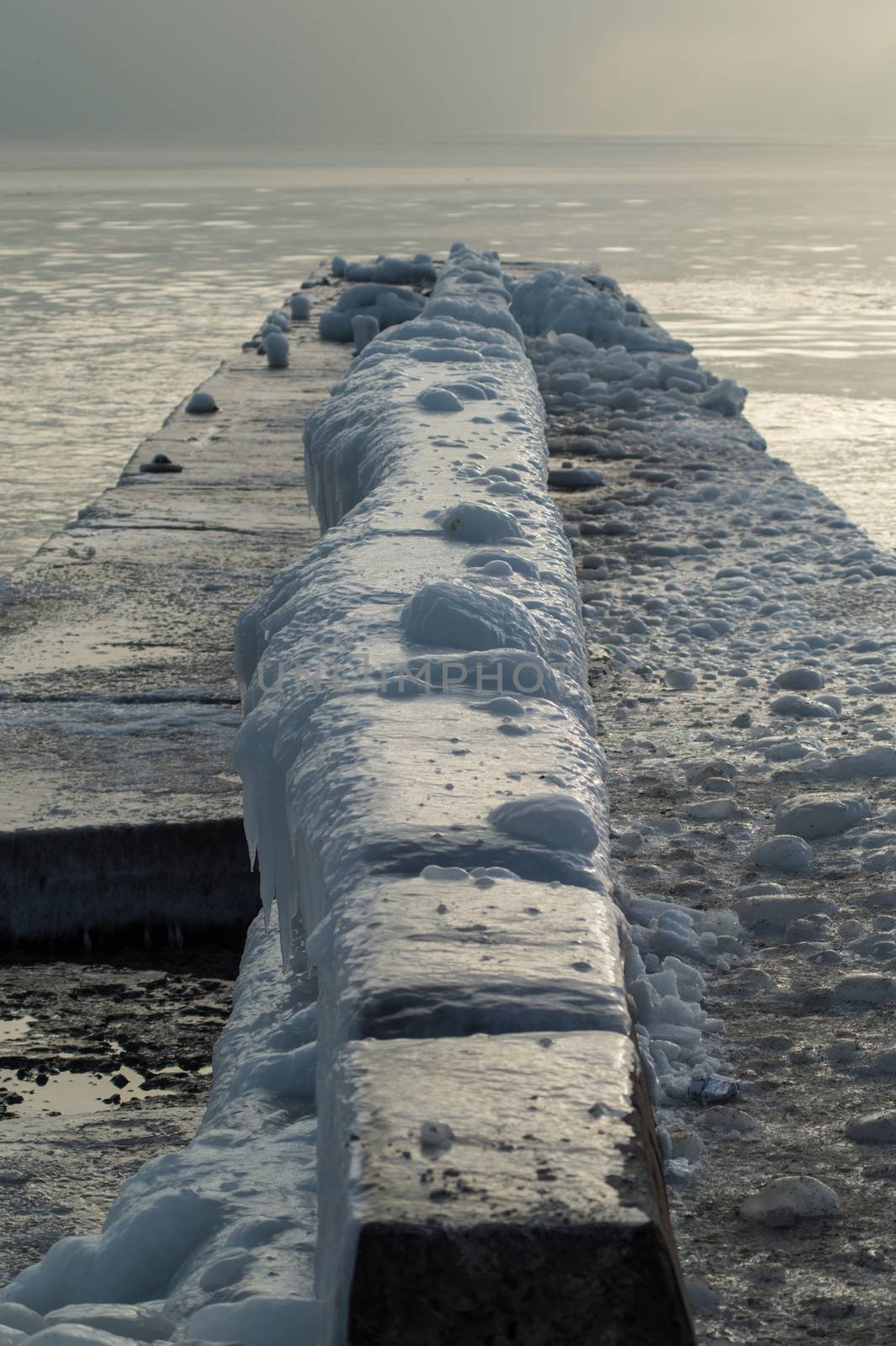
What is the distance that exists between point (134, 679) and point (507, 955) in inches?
89.7

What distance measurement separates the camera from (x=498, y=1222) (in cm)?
119

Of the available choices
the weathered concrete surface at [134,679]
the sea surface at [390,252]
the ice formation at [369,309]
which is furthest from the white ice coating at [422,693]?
the ice formation at [369,309]

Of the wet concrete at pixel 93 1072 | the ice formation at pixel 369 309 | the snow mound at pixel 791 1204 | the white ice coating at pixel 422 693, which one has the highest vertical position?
the ice formation at pixel 369 309

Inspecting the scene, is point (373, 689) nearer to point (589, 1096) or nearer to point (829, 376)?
point (589, 1096)

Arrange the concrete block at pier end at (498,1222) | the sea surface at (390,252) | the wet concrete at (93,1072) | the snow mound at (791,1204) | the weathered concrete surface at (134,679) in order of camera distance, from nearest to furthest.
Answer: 1. the concrete block at pier end at (498,1222)
2. the snow mound at (791,1204)
3. the wet concrete at (93,1072)
4. the weathered concrete surface at (134,679)
5. the sea surface at (390,252)

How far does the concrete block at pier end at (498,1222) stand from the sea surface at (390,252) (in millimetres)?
4725

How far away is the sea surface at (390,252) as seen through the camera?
26.2ft

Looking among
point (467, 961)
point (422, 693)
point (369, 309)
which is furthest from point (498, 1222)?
point (369, 309)

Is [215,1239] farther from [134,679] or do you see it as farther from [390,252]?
[390,252]

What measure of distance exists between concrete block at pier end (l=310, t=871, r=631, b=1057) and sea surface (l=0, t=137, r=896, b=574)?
14.3ft

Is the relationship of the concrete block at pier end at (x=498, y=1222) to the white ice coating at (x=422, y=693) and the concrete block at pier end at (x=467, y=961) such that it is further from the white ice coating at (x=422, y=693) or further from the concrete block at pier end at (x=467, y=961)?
the white ice coating at (x=422, y=693)

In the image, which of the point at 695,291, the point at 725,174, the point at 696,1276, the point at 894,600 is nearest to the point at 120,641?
the point at 894,600

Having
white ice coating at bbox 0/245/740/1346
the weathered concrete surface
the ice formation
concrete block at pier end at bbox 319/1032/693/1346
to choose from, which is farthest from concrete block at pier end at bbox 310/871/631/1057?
the ice formation

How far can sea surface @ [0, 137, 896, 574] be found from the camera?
800 centimetres
